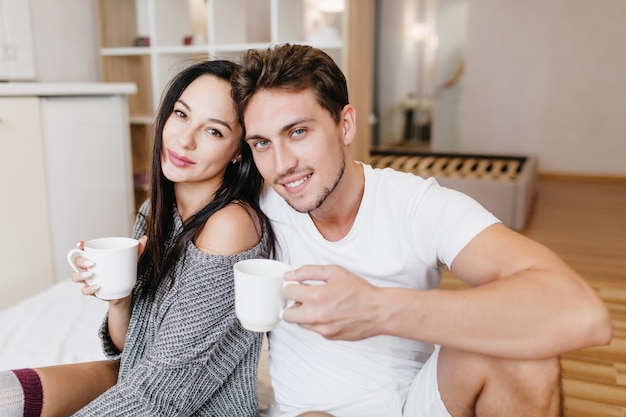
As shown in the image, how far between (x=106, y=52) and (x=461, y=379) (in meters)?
2.99

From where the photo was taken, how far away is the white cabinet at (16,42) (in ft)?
9.25

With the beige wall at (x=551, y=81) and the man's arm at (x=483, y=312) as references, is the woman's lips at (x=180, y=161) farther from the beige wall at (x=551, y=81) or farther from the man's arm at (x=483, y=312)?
the beige wall at (x=551, y=81)

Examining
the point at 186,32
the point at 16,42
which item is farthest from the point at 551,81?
the point at 16,42

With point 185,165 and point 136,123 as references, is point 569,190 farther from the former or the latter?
point 185,165

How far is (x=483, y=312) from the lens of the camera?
2.92ft

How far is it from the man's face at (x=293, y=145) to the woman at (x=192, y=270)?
Answer: 0.09m

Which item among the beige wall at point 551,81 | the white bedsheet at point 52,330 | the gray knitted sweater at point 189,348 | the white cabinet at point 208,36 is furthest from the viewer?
the beige wall at point 551,81

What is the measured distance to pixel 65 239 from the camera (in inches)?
103

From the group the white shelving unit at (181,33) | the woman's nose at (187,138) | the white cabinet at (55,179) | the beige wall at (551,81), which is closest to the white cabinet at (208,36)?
the white shelving unit at (181,33)

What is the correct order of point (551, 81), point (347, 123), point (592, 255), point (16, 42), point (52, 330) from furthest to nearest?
point (551, 81), point (592, 255), point (16, 42), point (52, 330), point (347, 123)

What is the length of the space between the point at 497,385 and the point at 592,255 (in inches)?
105

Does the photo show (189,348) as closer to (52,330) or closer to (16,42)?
(52,330)

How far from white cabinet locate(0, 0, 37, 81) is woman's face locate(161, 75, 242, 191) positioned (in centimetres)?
204

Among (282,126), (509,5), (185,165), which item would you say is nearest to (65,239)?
(185,165)
